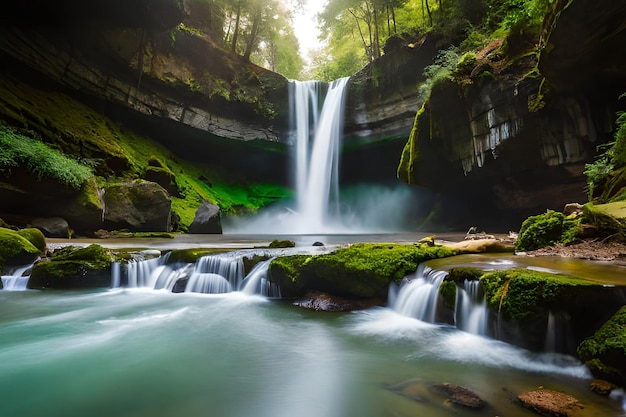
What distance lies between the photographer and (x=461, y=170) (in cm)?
1652

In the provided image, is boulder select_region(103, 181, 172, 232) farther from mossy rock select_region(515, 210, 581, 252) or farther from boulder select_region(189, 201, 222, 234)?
mossy rock select_region(515, 210, 581, 252)

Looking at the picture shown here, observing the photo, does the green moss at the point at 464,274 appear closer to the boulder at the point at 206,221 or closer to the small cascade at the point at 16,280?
the small cascade at the point at 16,280

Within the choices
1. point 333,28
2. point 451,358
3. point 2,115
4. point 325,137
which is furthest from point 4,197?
point 333,28

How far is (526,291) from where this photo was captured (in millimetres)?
3377

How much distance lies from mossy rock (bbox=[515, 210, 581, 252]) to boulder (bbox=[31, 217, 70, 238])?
13327mm

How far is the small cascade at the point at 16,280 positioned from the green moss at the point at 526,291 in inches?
324

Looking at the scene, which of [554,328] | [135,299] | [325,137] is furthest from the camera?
[325,137]

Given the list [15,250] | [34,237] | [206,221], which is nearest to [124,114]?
[206,221]

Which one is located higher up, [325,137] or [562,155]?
[325,137]

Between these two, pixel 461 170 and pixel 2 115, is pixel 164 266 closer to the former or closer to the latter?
pixel 2 115

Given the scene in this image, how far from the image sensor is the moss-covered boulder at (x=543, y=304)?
10.0 ft

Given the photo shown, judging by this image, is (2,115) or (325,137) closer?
(2,115)

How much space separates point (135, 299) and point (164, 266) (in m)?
1.22

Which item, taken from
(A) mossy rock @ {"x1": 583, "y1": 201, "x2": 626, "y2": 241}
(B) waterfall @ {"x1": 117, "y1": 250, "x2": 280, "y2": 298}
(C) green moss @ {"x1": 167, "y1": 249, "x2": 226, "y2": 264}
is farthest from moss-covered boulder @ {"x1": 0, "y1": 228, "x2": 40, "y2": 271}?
(A) mossy rock @ {"x1": 583, "y1": 201, "x2": 626, "y2": 241}
